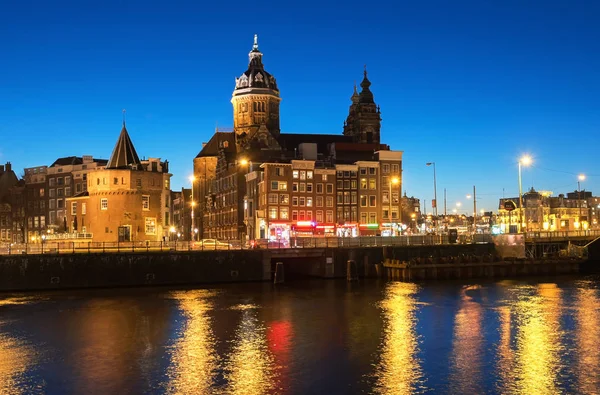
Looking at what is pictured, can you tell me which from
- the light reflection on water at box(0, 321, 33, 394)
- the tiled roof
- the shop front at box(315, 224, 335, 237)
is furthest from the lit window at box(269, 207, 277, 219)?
the light reflection on water at box(0, 321, 33, 394)

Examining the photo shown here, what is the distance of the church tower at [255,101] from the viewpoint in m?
152

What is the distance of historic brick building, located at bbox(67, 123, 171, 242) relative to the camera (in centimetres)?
10512

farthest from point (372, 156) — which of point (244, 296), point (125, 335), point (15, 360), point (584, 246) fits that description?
point (15, 360)

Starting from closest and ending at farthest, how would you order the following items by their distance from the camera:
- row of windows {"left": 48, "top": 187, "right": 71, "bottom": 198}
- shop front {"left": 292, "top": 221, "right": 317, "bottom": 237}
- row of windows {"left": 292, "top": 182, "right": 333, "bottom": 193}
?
shop front {"left": 292, "top": 221, "right": 317, "bottom": 237}, row of windows {"left": 292, "top": 182, "right": 333, "bottom": 193}, row of windows {"left": 48, "top": 187, "right": 71, "bottom": 198}

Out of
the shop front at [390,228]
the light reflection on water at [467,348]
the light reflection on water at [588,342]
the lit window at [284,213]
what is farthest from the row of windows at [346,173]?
the light reflection on water at [467,348]

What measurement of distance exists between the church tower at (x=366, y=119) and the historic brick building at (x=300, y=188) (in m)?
12.2

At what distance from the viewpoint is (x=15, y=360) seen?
3634 cm

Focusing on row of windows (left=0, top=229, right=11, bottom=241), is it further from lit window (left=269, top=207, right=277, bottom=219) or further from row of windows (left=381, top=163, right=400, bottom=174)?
row of windows (left=381, top=163, right=400, bottom=174)

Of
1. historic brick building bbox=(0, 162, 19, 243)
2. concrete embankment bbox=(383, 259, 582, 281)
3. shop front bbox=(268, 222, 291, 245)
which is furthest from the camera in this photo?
historic brick building bbox=(0, 162, 19, 243)

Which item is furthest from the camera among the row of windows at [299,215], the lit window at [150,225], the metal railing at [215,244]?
the row of windows at [299,215]

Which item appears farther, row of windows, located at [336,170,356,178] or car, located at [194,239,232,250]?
row of windows, located at [336,170,356,178]

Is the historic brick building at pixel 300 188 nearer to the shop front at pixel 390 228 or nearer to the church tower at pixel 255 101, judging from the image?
the shop front at pixel 390 228

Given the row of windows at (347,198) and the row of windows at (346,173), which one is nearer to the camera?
the row of windows at (347,198)

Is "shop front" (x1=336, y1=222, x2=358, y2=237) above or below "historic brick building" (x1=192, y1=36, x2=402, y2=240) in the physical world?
below
